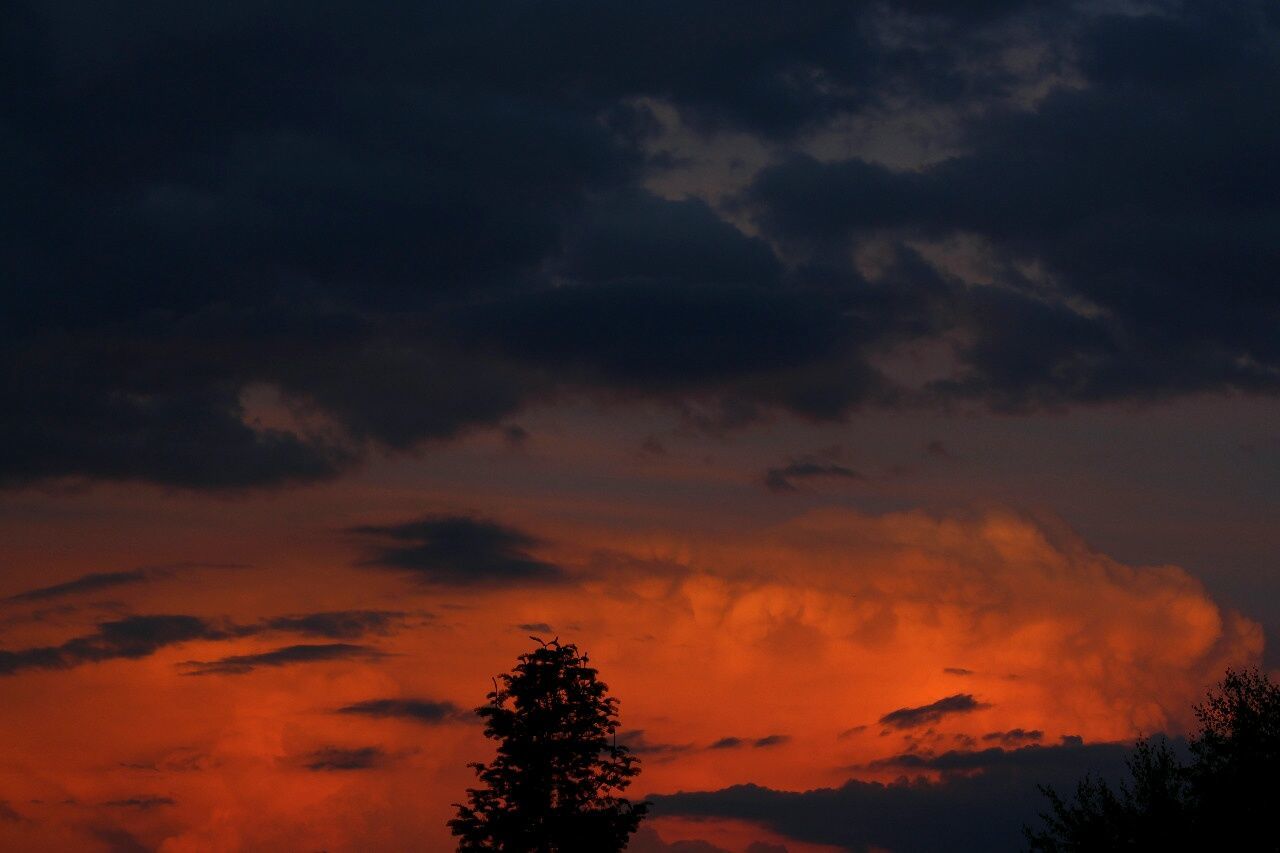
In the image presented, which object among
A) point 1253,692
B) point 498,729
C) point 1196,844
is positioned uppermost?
point 498,729

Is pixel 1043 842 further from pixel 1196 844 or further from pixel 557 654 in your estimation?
pixel 557 654

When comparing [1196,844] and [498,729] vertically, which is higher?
[498,729]

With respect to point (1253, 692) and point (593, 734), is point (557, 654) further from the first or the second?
point (1253, 692)

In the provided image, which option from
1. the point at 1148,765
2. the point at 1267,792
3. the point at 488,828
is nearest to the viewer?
the point at 1267,792

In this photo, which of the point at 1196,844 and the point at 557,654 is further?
the point at 557,654

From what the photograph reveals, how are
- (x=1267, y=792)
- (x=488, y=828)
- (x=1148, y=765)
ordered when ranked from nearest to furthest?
1. (x=1267, y=792)
2. (x=1148, y=765)
3. (x=488, y=828)

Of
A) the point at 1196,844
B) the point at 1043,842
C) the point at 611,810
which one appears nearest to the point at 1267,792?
the point at 1196,844

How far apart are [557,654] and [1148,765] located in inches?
1027

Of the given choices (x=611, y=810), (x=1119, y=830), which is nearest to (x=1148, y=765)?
(x=1119, y=830)

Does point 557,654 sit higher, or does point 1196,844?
point 557,654

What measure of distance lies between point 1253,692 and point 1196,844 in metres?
5.15

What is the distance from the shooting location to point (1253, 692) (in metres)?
53.1

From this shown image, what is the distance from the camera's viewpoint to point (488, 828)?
Result: 69562 mm

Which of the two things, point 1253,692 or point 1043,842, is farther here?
point 1043,842
